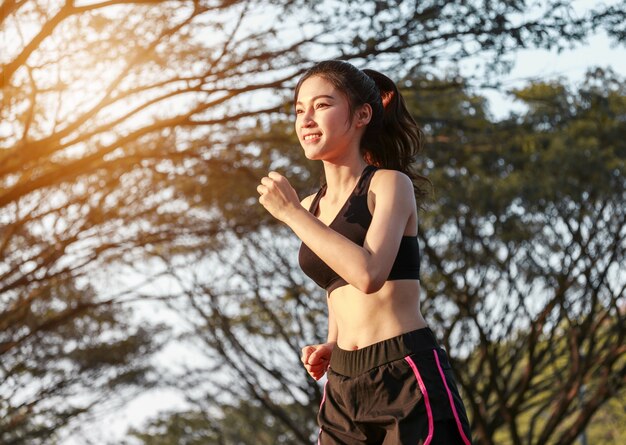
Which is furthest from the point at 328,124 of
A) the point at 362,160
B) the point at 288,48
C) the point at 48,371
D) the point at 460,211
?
the point at 48,371

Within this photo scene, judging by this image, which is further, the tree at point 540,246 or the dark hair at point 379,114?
the tree at point 540,246

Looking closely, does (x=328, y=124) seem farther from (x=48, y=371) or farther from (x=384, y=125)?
(x=48, y=371)

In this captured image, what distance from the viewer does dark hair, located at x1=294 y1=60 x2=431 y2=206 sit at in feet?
11.3

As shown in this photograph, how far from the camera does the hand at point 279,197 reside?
3.14 meters

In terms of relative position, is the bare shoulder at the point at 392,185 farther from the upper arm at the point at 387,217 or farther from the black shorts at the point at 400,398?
the black shorts at the point at 400,398

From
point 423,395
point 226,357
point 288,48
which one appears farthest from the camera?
point 226,357

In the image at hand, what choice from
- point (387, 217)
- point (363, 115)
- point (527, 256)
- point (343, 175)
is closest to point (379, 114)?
point (363, 115)

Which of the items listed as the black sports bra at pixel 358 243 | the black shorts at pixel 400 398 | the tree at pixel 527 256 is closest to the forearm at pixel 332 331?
the black sports bra at pixel 358 243

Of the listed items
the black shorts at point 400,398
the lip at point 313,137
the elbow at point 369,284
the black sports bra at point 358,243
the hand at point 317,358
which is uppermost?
the lip at point 313,137

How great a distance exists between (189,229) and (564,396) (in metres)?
Result: 6.23

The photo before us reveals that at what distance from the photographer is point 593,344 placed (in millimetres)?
16625

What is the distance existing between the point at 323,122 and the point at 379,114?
272 mm

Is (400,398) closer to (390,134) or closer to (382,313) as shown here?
(382,313)

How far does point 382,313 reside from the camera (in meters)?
3.21
